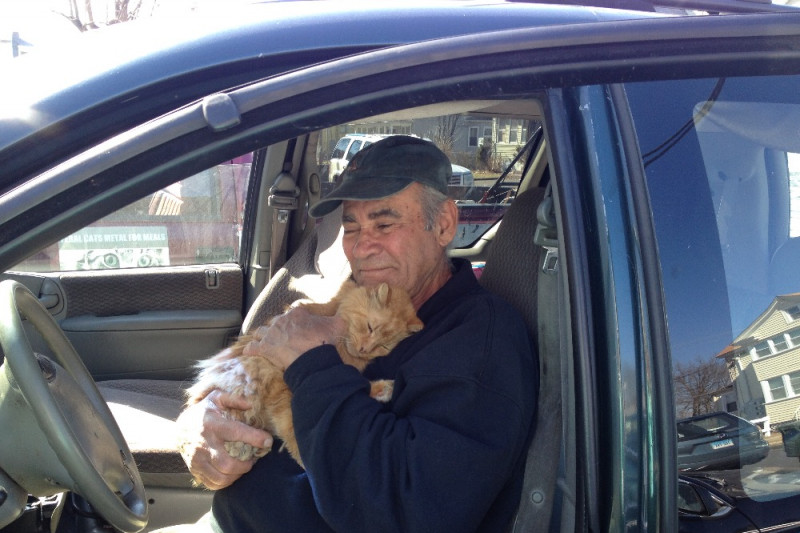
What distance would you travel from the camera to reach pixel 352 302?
2.11m

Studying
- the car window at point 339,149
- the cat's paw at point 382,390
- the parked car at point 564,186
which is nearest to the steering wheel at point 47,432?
the parked car at point 564,186

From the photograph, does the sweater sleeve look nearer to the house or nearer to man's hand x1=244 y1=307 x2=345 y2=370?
man's hand x1=244 y1=307 x2=345 y2=370

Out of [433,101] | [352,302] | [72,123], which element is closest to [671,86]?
[433,101]

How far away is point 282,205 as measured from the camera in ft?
12.9

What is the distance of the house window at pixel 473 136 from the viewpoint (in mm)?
2914

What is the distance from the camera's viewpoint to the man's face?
7.18 feet

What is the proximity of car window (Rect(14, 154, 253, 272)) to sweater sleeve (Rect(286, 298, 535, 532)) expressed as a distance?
7.04 ft

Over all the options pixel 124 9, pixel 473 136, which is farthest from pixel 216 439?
pixel 124 9

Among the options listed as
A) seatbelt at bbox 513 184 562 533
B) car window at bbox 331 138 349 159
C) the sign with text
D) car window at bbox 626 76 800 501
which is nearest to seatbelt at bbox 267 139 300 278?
car window at bbox 331 138 349 159

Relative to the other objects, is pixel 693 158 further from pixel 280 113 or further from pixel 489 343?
pixel 280 113

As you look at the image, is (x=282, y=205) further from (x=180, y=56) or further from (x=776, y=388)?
(x=776, y=388)

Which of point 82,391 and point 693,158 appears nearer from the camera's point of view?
point 693,158

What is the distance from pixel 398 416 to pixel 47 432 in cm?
80

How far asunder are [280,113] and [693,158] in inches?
37.0
